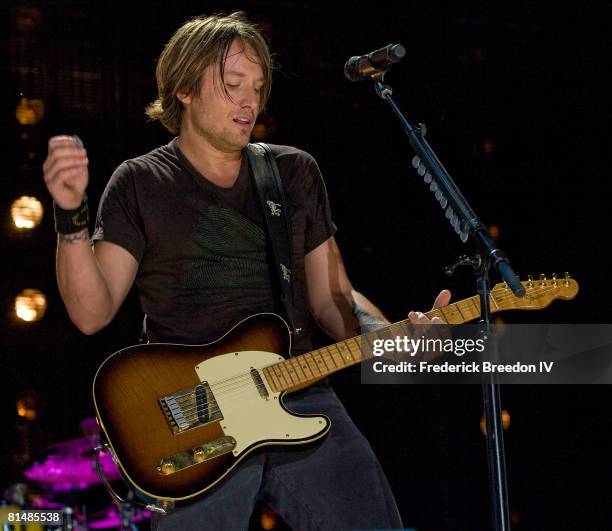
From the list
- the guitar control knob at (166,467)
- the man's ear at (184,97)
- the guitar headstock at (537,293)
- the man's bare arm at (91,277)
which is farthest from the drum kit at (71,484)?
the guitar headstock at (537,293)

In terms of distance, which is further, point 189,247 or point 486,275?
point 189,247

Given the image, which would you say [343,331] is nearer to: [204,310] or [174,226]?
[204,310]

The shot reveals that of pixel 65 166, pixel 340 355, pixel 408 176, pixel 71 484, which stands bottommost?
pixel 71 484

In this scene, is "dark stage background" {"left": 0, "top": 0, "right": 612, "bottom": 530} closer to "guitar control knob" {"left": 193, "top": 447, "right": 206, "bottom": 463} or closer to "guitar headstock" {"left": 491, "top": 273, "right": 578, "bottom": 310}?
"guitar headstock" {"left": 491, "top": 273, "right": 578, "bottom": 310}

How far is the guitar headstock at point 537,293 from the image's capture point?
238 cm

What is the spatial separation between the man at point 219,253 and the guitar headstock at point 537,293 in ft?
0.58

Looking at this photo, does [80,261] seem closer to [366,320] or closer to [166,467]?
[166,467]

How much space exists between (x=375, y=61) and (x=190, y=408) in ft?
3.54

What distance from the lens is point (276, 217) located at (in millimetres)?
2588

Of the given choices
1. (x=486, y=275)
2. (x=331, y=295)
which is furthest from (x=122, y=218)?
(x=486, y=275)

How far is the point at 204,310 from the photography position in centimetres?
245

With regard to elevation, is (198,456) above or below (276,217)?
below

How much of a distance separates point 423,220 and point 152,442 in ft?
8.37

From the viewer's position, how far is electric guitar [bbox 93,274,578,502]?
2.19m
